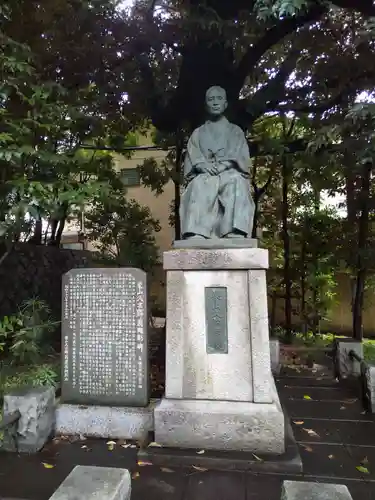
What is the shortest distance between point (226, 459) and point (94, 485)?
1838 mm

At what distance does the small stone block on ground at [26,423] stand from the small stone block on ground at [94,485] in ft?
6.50

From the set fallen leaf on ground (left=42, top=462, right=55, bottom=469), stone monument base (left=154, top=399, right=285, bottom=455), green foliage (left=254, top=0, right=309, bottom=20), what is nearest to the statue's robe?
green foliage (left=254, top=0, right=309, bottom=20)

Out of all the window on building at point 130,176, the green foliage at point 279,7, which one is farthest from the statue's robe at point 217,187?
the window on building at point 130,176

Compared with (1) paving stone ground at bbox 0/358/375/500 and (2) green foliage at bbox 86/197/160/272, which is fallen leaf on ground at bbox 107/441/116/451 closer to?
(1) paving stone ground at bbox 0/358/375/500

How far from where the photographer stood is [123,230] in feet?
34.3

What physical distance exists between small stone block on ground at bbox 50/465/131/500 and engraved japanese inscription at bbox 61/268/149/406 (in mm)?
2041

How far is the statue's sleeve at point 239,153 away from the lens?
4.35 m

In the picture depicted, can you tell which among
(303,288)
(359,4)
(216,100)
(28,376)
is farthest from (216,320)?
(303,288)

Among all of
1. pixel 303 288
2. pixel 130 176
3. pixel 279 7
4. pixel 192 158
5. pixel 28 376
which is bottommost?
pixel 28 376

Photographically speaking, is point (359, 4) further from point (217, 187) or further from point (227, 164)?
point (217, 187)

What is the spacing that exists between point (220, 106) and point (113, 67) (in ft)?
10.4

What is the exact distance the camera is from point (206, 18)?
493cm

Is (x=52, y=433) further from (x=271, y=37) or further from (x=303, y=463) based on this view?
(x=271, y=37)

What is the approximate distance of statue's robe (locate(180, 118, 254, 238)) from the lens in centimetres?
405
